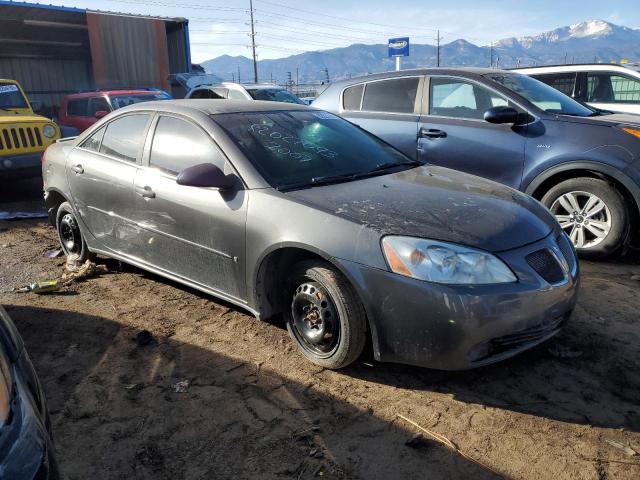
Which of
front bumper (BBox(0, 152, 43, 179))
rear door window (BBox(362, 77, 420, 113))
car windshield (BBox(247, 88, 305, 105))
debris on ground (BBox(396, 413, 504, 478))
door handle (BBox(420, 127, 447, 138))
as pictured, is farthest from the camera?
car windshield (BBox(247, 88, 305, 105))

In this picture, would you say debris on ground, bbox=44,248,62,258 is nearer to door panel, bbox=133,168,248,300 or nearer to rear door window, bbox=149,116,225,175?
door panel, bbox=133,168,248,300

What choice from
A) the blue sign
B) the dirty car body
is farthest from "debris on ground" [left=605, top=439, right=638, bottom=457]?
the blue sign

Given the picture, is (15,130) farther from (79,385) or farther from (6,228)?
(79,385)

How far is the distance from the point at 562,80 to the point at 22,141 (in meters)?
8.03

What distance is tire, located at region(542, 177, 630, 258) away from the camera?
14.9 feet

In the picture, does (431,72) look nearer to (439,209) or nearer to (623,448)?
(439,209)

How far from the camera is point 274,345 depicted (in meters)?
3.30

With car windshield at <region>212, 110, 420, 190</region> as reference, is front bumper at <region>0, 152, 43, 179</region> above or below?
below

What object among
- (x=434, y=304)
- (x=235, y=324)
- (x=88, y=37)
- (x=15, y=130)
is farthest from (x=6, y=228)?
(x=88, y=37)

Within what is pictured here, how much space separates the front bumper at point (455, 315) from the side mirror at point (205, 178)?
957 mm

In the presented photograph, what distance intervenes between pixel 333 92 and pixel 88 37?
64.2 ft

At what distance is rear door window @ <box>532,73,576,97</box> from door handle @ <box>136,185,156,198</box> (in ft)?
20.7

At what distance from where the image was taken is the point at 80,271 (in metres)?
4.61

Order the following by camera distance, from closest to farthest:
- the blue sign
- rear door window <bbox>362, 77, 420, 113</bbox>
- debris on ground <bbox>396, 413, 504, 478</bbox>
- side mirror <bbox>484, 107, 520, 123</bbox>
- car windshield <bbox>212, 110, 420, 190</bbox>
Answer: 1. debris on ground <bbox>396, 413, 504, 478</bbox>
2. car windshield <bbox>212, 110, 420, 190</bbox>
3. side mirror <bbox>484, 107, 520, 123</bbox>
4. rear door window <bbox>362, 77, 420, 113</bbox>
5. the blue sign
